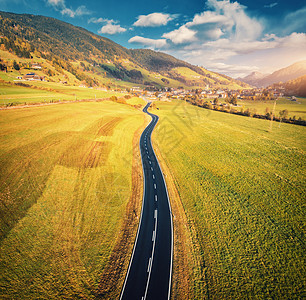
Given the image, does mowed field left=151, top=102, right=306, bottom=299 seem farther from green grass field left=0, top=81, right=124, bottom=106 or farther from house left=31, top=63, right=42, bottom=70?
house left=31, top=63, right=42, bottom=70

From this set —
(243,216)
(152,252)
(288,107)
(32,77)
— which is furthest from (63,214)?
(288,107)

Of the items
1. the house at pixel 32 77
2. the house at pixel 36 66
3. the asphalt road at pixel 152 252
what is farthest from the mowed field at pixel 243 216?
the house at pixel 36 66

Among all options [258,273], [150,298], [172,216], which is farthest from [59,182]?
[258,273]

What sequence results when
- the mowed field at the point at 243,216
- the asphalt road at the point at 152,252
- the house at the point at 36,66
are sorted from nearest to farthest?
the asphalt road at the point at 152,252 → the mowed field at the point at 243,216 → the house at the point at 36,66

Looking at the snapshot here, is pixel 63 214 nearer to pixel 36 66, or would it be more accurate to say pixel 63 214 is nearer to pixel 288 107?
pixel 288 107

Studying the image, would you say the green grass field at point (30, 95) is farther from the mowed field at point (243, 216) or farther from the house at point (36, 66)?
the mowed field at point (243, 216)
